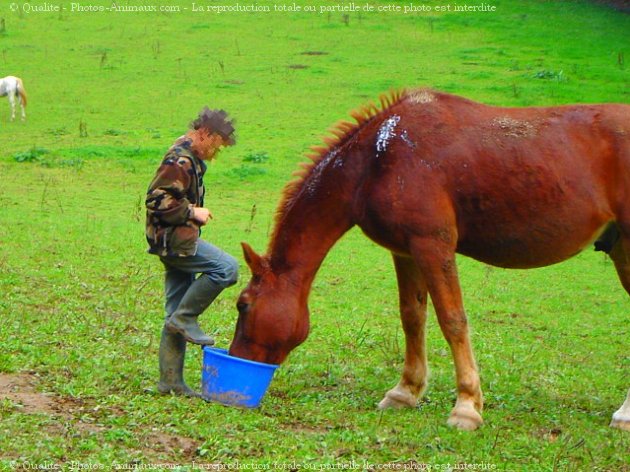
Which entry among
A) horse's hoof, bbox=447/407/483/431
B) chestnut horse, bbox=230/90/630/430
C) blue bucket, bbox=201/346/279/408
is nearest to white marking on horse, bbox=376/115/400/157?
chestnut horse, bbox=230/90/630/430

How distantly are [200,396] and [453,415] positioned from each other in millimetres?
1604

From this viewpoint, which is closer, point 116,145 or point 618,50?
point 116,145

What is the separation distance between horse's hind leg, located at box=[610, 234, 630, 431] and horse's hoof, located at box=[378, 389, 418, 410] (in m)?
1.30

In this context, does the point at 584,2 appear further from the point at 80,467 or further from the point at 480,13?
the point at 80,467

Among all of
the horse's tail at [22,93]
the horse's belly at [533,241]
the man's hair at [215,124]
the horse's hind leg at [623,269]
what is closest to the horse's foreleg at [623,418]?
the horse's hind leg at [623,269]

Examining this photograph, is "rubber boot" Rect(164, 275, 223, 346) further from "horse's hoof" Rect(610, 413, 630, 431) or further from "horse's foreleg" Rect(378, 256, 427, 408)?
"horse's hoof" Rect(610, 413, 630, 431)

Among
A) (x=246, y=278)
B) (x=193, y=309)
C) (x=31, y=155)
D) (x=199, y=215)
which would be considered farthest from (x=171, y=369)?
(x=31, y=155)

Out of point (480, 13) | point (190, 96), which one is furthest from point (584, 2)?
point (190, 96)

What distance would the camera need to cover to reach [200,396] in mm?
6633

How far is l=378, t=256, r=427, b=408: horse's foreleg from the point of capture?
6996 mm

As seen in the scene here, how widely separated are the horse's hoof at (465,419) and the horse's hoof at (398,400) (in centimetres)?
54

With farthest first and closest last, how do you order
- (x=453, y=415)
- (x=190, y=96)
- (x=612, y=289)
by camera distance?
(x=190, y=96), (x=612, y=289), (x=453, y=415)

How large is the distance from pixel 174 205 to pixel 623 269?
10.2ft

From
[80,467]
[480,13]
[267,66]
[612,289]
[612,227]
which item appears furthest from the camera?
[480,13]
